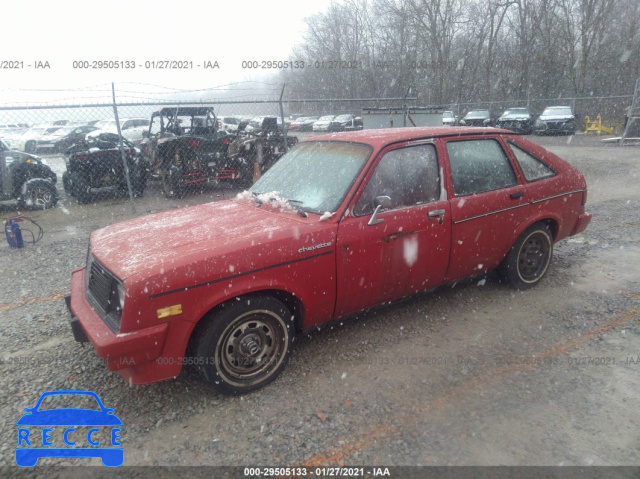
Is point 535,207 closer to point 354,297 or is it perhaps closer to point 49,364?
point 354,297

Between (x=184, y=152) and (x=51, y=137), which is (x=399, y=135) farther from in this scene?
(x=51, y=137)

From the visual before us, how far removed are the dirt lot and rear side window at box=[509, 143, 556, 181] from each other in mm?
1169

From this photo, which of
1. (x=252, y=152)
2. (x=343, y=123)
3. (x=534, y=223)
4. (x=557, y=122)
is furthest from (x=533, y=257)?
(x=557, y=122)

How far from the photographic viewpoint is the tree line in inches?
1094

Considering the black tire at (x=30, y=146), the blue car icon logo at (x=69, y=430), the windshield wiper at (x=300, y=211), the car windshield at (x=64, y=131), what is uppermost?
the car windshield at (x=64, y=131)

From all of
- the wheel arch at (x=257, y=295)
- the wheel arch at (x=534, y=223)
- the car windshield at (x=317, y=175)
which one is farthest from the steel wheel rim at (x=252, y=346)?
the wheel arch at (x=534, y=223)

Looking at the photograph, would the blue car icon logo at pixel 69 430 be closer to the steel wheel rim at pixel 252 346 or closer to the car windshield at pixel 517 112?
the steel wheel rim at pixel 252 346

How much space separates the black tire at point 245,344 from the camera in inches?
108

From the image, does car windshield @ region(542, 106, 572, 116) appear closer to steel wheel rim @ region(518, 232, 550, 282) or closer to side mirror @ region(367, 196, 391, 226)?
steel wheel rim @ region(518, 232, 550, 282)

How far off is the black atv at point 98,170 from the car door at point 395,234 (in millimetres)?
8385

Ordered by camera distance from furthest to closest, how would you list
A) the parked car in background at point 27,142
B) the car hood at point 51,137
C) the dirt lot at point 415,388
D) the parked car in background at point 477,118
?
1. the parked car in background at point 477,118
2. the car hood at point 51,137
3. the parked car in background at point 27,142
4. the dirt lot at point 415,388

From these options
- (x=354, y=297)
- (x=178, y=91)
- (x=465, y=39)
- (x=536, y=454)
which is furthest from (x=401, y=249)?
(x=465, y=39)

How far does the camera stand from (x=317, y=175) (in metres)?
3.55

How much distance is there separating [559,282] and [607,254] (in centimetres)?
130
